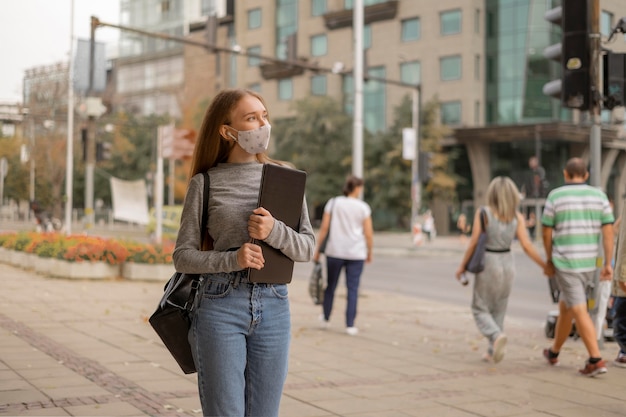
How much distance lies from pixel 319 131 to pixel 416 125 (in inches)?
583

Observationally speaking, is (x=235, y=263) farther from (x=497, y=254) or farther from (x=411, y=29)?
(x=411, y=29)

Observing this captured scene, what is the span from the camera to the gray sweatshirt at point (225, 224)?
3.32 meters

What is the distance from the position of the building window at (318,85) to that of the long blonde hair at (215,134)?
58488 millimetres

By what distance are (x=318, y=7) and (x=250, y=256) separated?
60.4 metres

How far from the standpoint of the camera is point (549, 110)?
4953 cm

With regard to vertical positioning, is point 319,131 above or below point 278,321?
above

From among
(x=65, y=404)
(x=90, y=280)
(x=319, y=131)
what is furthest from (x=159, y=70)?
(x=65, y=404)

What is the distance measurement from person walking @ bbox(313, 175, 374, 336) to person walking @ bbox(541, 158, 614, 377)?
2.66 metres

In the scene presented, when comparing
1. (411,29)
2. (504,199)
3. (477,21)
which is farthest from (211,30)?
(411,29)

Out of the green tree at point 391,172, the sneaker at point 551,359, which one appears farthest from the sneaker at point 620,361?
the green tree at point 391,172

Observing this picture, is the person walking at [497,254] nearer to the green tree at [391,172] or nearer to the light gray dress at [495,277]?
the light gray dress at [495,277]

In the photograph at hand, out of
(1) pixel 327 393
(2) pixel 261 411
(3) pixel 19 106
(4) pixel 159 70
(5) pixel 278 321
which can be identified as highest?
(4) pixel 159 70

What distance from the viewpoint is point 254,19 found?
6562 cm

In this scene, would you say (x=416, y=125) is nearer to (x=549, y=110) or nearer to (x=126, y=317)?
(x=549, y=110)
